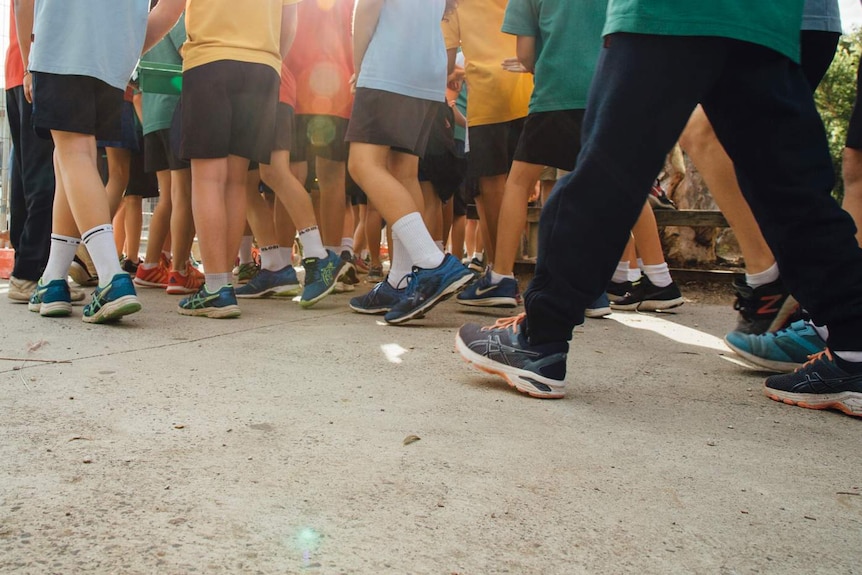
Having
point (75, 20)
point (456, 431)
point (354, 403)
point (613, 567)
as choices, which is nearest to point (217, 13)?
point (75, 20)

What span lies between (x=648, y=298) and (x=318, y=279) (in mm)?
1965

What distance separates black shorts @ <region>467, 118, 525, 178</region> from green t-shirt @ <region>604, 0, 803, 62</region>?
268cm

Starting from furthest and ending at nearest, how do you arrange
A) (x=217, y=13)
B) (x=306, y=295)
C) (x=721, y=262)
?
1. (x=721, y=262)
2. (x=306, y=295)
3. (x=217, y=13)

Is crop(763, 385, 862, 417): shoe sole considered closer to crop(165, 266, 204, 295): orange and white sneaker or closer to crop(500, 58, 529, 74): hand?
crop(500, 58, 529, 74): hand

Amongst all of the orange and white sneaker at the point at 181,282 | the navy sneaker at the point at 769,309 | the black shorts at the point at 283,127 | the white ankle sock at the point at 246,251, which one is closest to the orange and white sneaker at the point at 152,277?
the orange and white sneaker at the point at 181,282

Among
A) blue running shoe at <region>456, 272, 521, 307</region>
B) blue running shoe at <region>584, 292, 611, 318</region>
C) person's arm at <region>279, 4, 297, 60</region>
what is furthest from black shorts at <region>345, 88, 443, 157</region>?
blue running shoe at <region>584, 292, 611, 318</region>

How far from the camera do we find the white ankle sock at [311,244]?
4082 millimetres

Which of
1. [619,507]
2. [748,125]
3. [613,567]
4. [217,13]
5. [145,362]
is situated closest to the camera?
[613,567]

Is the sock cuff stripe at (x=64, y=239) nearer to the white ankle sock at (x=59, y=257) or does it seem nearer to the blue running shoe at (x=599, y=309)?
the white ankle sock at (x=59, y=257)

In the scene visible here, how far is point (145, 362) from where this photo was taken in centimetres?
231

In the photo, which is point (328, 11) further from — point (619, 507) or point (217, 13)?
point (619, 507)

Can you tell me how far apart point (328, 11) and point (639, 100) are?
370 centimetres

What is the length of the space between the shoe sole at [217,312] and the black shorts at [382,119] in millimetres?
945

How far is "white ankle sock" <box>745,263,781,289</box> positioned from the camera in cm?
262
